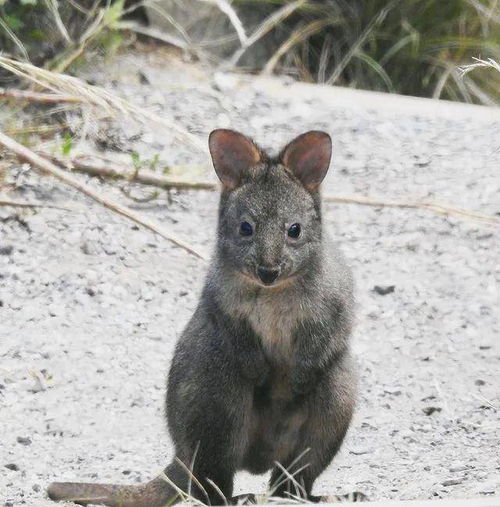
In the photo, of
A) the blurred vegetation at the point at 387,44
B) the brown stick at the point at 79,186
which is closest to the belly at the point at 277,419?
the brown stick at the point at 79,186

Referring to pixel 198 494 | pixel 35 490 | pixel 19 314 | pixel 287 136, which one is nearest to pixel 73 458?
pixel 35 490

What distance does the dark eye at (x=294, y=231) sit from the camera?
4082mm

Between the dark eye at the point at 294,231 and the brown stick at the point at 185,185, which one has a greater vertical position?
the dark eye at the point at 294,231

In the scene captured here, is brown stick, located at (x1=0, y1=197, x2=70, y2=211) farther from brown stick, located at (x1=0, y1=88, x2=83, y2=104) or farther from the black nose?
the black nose

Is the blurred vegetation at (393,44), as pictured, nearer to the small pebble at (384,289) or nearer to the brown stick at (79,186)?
the small pebble at (384,289)

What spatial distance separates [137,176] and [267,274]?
2800 millimetres

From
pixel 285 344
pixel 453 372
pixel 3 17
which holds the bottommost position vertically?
pixel 453 372

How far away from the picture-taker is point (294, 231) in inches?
161

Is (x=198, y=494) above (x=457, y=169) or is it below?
below

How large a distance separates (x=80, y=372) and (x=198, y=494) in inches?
50.8

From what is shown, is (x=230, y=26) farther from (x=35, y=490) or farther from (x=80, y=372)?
(x=35, y=490)

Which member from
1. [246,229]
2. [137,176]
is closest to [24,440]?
[246,229]

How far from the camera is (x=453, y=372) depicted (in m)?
5.50

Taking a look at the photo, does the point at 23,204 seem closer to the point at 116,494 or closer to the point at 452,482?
the point at 116,494
